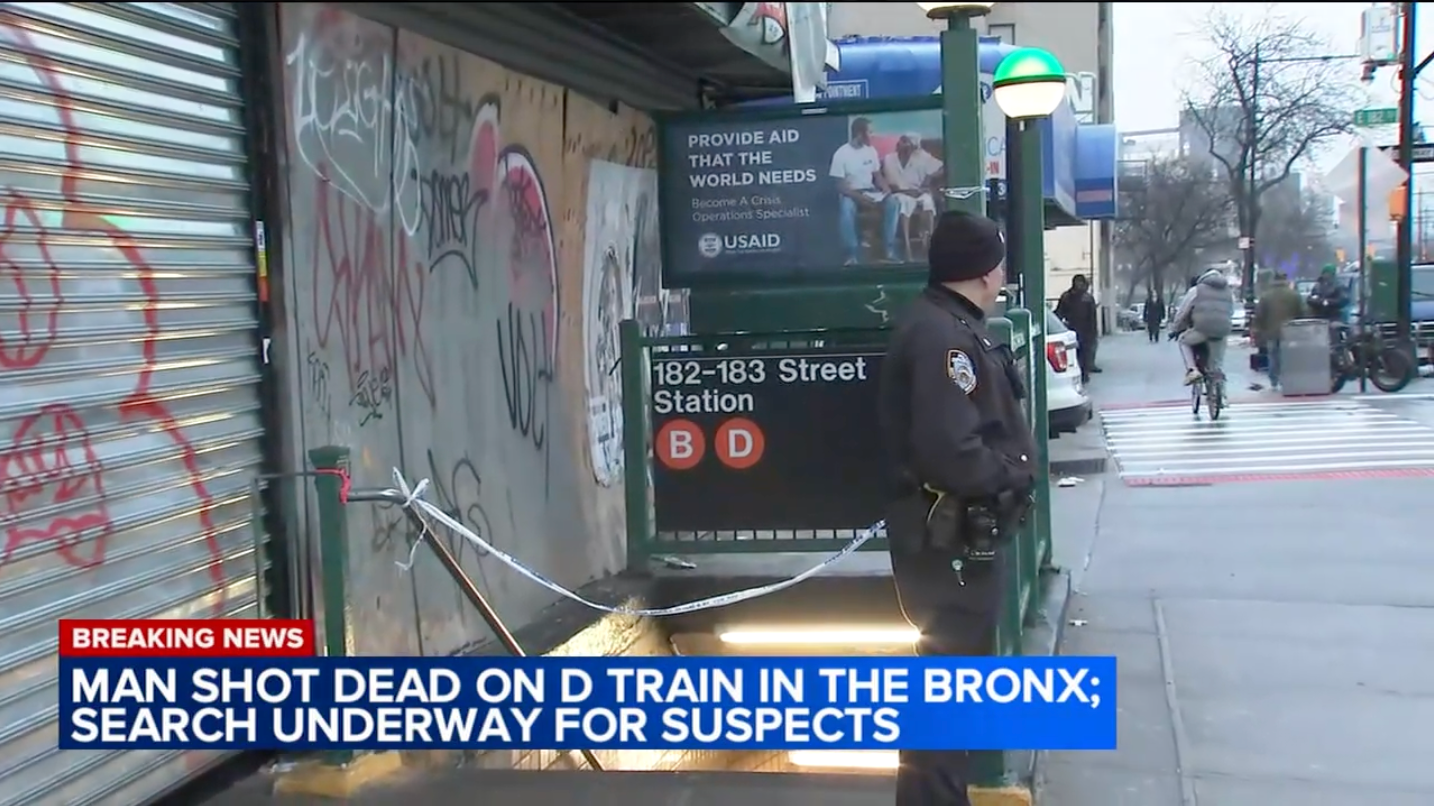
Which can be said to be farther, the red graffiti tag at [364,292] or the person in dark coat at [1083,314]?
the person in dark coat at [1083,314]

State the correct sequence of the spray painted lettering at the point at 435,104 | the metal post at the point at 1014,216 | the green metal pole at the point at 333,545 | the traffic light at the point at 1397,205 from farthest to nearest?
1. the metal post at the point at 1014,216
2. the traffic light at the point at 1397,205
3. the spray painted lettering at the point at 435,104
4. the green metal pole at the point at 333,545

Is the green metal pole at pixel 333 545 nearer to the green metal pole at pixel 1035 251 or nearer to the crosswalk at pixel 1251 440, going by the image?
the green metal pole at pixel 1035 251

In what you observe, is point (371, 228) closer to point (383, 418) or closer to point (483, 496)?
point (383, 418)

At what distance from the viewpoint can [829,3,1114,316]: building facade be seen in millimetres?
4961

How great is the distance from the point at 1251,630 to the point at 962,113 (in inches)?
119

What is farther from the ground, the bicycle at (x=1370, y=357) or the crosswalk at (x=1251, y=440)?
the bicycle at (x=1370, y=357)

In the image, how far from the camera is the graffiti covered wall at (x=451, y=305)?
Answer: 15.3ft

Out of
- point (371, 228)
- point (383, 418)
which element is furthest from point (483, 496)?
point (371, 228)

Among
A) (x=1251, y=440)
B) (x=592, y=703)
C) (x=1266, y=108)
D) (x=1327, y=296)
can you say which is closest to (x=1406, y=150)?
(x=1266, y=108)

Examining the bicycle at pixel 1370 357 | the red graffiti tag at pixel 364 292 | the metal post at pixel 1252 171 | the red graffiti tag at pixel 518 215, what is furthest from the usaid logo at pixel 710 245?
the bicycle at pixel 1370 357

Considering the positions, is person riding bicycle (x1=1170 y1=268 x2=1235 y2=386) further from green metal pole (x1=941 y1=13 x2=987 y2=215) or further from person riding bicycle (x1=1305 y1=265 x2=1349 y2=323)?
green metal pole (x1=941 y1=13 x2=987 y2=215)

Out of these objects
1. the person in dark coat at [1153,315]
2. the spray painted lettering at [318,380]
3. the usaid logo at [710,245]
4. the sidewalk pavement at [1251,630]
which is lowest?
the sidewalk pavement at [1251,630]

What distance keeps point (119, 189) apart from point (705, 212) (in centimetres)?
342

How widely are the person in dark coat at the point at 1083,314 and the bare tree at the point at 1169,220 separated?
491mm
